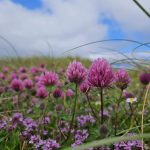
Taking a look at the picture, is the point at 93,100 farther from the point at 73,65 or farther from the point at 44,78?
the point at 73,65

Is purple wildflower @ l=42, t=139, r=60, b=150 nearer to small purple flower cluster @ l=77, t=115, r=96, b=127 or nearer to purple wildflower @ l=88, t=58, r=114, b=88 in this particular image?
purple wildflower @ l=88, t=58, r=114, b=88

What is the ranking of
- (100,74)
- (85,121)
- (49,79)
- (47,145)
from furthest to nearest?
(85,121)
(49,79)
(47,145)
(100,74)

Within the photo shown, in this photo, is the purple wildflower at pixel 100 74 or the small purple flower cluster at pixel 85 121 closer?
the purple wildflower at pixel 100 74

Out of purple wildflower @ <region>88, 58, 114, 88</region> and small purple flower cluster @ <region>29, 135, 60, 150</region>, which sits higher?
purple wildflower @ <region>88, 58, 114, 88</region>

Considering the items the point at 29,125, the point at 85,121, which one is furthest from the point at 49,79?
the point at 85,121

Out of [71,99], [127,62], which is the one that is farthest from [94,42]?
[71,99]

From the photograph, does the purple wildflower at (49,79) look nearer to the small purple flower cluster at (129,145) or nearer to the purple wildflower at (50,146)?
the purple wildflower at (50,146)

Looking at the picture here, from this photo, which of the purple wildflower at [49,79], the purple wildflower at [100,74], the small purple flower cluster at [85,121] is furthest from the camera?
the small purple flower cluster at [85,121]

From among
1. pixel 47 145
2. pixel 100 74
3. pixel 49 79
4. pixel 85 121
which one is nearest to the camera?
pixel 100 74

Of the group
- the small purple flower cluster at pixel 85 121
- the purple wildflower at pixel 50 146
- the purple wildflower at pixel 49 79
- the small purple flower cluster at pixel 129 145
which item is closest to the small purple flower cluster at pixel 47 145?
the purple wildflower at pixel 50 146

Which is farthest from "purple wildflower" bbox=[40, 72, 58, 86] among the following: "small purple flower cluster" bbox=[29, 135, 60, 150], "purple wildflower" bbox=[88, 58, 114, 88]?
"purple wildflower" bbox=[88, 58, 114, 88]

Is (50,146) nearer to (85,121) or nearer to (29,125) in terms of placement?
(29,125)

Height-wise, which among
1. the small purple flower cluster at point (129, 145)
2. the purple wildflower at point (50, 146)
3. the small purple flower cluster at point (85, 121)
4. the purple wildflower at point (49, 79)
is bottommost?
the purple wildflower at point (50, 146)
